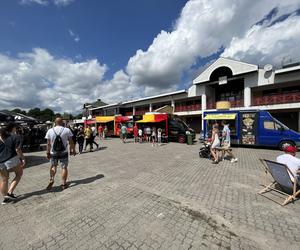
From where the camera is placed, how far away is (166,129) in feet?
51.1

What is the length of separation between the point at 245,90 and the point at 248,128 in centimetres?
978

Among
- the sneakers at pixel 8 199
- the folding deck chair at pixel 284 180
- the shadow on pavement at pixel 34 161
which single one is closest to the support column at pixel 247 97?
the folding deck chair at pixel 284 180

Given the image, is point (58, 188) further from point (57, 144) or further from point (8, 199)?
point (57, 144)

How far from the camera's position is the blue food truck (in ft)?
33.9

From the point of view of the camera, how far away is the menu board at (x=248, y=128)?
448 inches

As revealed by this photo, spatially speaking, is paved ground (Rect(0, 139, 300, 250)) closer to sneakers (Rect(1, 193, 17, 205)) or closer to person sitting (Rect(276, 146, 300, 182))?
sneakers (Rect(1, 193, 17, 205))

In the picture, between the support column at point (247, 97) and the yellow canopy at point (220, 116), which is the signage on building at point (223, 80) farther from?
the yellow canopy at point (220, 116)

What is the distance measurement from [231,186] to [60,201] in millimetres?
4431

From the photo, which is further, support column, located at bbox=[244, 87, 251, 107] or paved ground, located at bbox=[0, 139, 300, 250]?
support column, located at bbox=[244, 87, 251, 107]

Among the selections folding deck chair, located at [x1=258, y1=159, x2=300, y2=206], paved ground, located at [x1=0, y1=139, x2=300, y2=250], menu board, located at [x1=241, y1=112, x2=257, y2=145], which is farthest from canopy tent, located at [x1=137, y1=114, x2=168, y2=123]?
folding deck chair, located at [x1=258, y1=159, x2=300, y2=206]

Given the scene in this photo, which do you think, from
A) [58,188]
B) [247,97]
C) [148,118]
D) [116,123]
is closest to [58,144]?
[58,188]

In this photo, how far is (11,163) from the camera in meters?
3.79

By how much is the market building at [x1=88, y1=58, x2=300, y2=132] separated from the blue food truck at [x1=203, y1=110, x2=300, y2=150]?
7.73 m

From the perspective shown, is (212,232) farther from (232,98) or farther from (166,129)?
(232,98)
